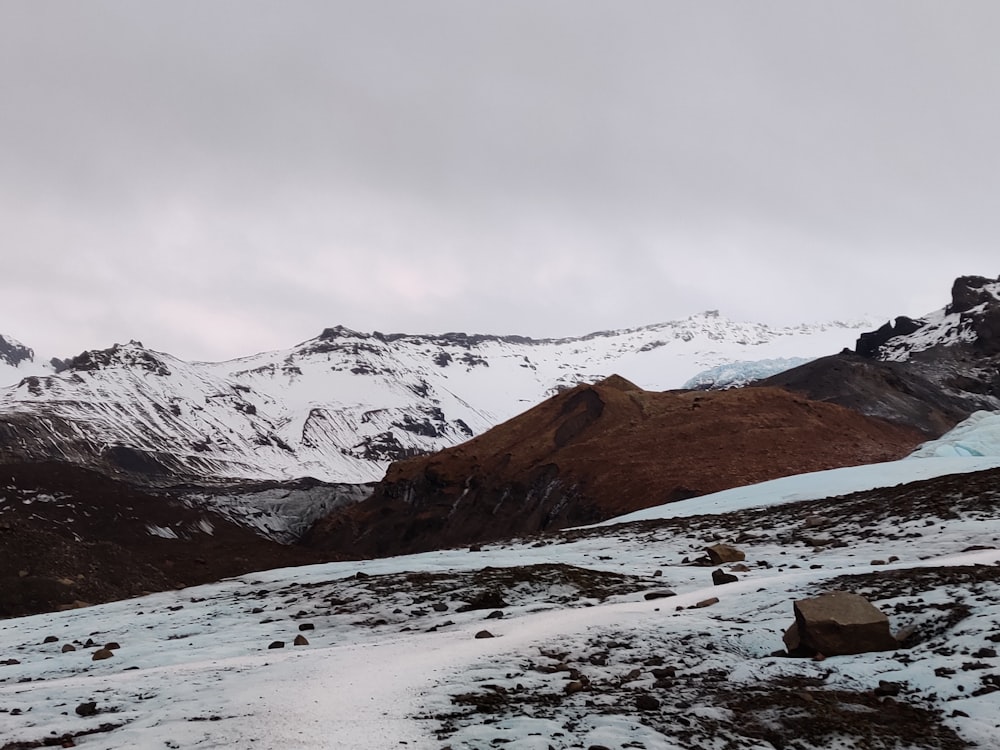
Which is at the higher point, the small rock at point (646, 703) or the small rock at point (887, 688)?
the small rock at point (646, 703)

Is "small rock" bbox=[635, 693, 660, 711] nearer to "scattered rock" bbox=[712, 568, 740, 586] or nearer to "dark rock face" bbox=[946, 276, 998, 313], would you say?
"scattered rock" bbox=[712, 568, 740, 586]

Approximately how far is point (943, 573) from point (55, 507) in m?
79.0

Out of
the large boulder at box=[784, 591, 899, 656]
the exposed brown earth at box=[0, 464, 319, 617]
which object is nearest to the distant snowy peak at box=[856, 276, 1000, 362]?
the exposed brown earth at box=[0, 464, 319, 617]

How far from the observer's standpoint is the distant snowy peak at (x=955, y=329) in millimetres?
112550

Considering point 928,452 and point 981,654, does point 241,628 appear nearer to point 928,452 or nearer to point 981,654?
point 981,654

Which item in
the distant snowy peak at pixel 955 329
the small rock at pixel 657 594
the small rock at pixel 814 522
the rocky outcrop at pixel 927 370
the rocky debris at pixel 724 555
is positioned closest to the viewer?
the small rock at pixel 657 594

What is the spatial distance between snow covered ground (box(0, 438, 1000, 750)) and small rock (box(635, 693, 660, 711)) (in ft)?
0.08

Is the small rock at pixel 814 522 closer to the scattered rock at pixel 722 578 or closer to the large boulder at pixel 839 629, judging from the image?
the scattered rock at pixel 722 578

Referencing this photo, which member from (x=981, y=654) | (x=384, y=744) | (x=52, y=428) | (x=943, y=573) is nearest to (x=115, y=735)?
(x=384, y=744)

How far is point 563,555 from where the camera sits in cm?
2053

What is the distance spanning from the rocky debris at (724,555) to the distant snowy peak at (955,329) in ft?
360

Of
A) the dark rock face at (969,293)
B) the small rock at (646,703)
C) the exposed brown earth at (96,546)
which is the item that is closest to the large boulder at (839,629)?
the small rock at (646,703)

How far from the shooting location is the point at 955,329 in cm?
12144

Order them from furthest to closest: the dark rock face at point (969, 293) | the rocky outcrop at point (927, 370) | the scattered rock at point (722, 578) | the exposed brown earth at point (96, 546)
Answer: the dark rock face at point (969, 293)
the rocky outcrop at point (927, 370)
the exposed brown earth at point (96, 546)
the scattered rock at point (722, 578)
